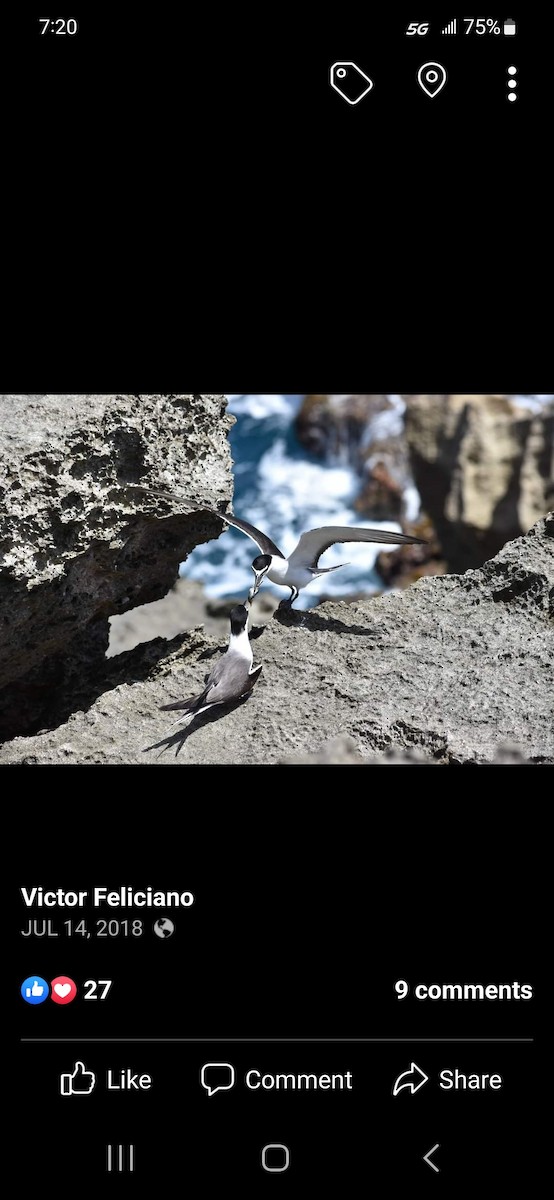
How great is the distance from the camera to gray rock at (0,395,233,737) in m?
3.66

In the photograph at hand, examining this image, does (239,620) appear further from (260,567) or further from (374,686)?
(374,686)

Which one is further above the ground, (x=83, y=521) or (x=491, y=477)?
(x=491, y=477)

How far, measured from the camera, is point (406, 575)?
41.8 ft

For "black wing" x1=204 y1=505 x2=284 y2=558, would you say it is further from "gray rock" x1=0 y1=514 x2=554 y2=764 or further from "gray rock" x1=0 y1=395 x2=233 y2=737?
"gray rock" x1=0 y1=514 x2=554 y2=764

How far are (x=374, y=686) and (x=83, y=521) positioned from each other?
112 cm

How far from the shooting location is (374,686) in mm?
3846
